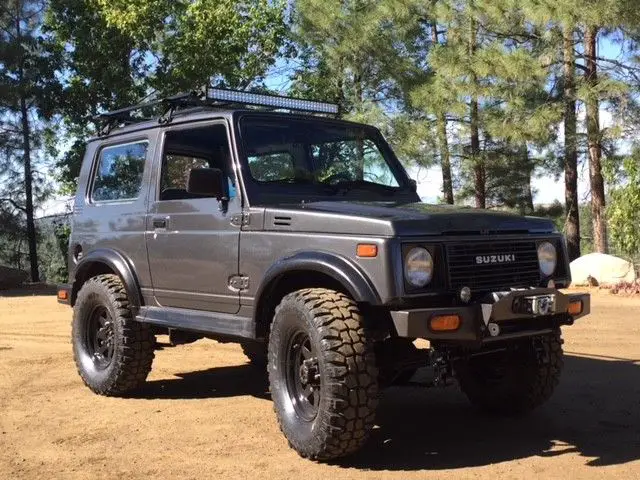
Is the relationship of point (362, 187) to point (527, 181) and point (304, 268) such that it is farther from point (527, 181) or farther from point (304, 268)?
point (527, 181)

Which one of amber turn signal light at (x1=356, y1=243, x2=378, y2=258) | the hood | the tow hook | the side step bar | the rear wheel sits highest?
the hood

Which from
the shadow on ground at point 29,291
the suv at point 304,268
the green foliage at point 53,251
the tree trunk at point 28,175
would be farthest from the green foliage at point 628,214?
the tree trunk at point 28,175

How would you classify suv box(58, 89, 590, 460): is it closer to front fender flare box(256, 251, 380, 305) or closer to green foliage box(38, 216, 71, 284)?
front fender flare box(256, 251, 380, 305)

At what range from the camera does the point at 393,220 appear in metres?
4.37

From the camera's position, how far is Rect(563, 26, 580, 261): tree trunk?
1800 centimetres

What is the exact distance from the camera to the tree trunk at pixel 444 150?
66.7 feet

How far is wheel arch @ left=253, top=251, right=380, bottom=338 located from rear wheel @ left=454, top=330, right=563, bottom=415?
137 centimetres

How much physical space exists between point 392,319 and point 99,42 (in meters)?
22.7

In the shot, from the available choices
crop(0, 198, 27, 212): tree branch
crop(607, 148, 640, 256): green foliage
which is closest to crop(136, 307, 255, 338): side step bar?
crop(607, 148, 640, 256): green foliage

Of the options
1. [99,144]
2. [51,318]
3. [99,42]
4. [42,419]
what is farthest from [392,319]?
[99,42]

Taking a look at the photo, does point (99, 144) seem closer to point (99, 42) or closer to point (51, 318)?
point (51, 318)

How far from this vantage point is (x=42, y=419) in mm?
5645

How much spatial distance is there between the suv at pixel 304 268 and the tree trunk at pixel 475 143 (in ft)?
43.5

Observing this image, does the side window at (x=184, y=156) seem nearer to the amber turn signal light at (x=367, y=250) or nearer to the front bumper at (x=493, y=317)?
the amber turn signal light at (x=367, y=250)
